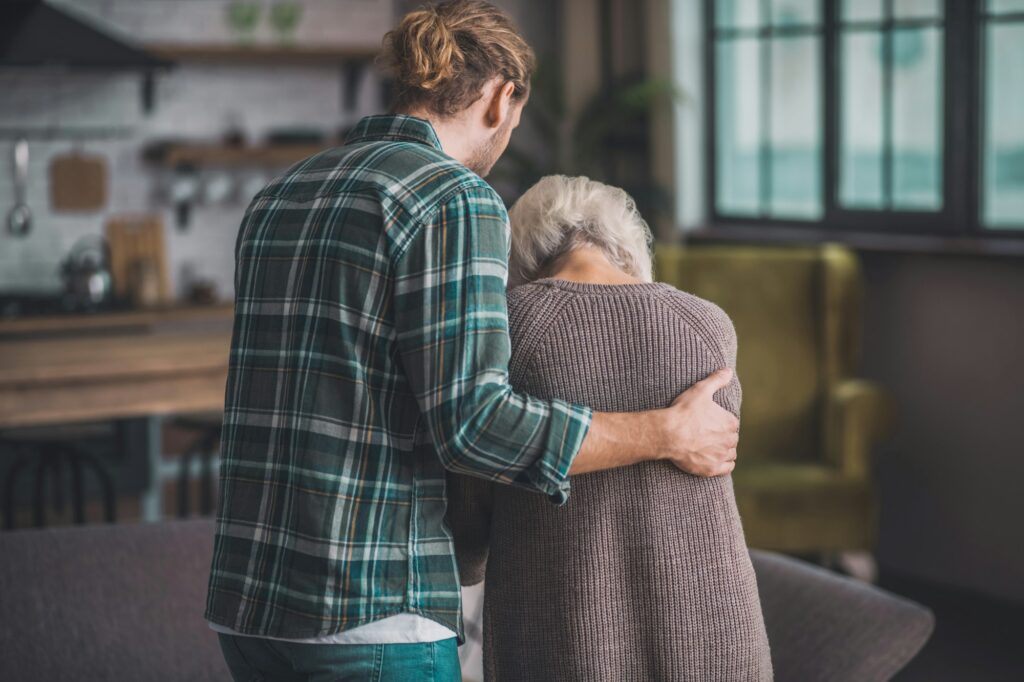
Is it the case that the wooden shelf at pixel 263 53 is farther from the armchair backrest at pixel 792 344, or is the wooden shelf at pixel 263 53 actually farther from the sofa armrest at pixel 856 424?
the sofa armrest at pixel 856 424

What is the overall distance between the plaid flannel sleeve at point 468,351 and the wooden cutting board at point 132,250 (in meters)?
4.71

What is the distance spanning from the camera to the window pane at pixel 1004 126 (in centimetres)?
418

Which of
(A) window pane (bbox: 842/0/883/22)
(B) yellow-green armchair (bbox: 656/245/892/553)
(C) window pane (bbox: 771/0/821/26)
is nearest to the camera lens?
(B) yellow-green armchair (bbox: 656/245/892/553)

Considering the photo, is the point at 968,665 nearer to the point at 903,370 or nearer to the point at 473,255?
the point at 903,370

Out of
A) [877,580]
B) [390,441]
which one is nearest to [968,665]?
[877,580]

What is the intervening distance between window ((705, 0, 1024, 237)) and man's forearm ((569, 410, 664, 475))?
3.16 m

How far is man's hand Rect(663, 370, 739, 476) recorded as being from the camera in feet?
4.98

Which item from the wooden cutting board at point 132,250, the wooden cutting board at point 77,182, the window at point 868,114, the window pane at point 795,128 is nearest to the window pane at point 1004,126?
the window at point 868,114

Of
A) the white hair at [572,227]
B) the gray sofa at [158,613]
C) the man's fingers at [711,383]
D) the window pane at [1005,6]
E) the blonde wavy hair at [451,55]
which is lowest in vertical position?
the gray sofa at [158,613]

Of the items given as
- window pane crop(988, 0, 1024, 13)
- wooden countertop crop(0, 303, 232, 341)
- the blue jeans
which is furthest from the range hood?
the blue jeans

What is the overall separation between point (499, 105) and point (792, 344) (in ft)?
9.74

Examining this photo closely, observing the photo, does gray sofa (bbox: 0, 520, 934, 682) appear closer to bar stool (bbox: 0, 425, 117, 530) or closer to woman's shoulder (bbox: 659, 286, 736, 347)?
woman's shoulder (bbox: 659, 286, 736, 347)

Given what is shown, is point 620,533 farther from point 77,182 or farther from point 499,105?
point 77,182

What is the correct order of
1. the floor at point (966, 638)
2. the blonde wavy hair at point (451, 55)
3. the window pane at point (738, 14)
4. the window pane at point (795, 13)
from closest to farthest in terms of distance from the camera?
the blonde wavy hair at point (451, 55) < the floor at point (966, 638) < the window pane at point (795, 13) < the window pane at point (738, 14)
